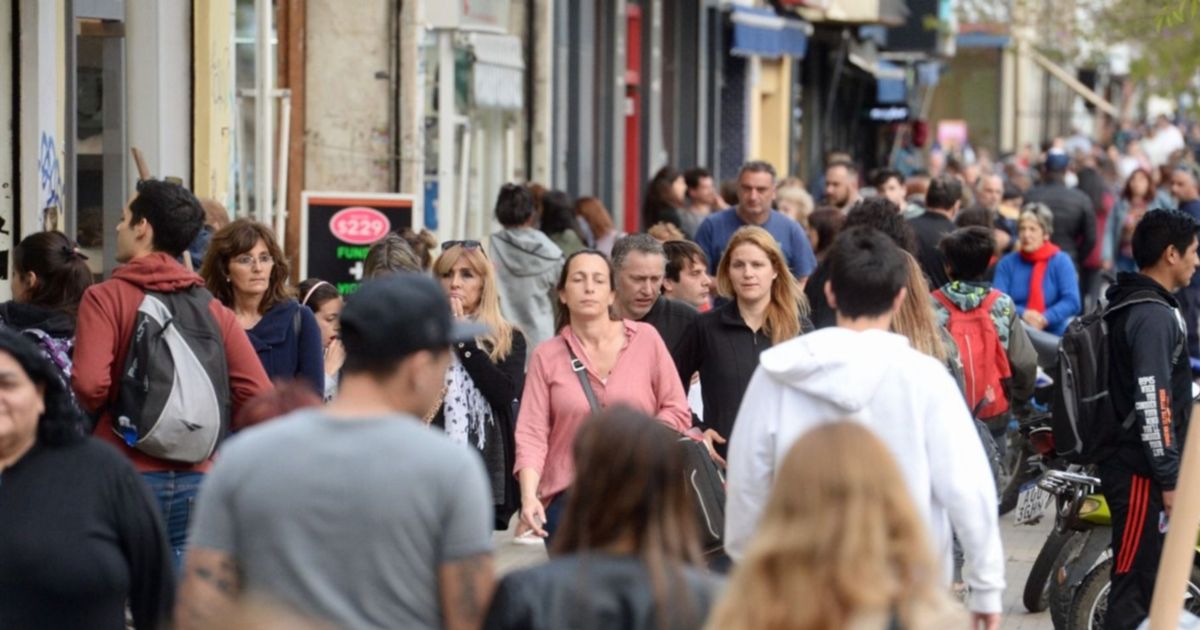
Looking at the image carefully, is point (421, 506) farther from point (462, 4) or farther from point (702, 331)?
point (462, 4)

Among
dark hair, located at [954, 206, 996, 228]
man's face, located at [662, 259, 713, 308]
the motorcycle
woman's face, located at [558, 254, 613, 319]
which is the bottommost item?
the motorcycle

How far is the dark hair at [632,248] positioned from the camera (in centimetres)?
889

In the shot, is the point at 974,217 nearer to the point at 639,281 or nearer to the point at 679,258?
the point at 679,258

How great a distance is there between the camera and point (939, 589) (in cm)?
396

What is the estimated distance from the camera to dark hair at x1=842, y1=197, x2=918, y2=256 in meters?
9.19

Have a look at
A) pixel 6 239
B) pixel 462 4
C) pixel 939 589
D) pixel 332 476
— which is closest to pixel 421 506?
pixel 332 476

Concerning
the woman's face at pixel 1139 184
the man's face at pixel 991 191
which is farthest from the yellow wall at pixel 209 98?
the woman's face at pixel 1139 184

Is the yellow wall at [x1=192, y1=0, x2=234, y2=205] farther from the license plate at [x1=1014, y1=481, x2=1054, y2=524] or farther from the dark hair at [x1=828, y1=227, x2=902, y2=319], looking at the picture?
the dark hair at [x1=828, y1=227, x2=902, y2=319]

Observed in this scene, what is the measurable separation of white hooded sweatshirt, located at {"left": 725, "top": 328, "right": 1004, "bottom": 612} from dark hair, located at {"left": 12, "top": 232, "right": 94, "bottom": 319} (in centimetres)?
313

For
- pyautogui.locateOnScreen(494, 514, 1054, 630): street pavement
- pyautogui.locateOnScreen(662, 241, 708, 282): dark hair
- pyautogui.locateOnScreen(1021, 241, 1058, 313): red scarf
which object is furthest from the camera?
pyautogui.locateOnScreen(1021, 241, 1058, 313): red scarf

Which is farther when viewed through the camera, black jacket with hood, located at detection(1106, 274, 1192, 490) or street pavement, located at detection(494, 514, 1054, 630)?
street pavement, located at detection(494, 514, 1054, 630)

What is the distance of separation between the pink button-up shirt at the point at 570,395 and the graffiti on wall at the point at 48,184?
12.3ft

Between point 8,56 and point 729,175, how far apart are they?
20.1 meters

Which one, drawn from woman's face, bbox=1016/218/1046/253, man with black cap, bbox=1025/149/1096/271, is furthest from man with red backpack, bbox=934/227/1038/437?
man with black cap, bbox=1025/149/1096/271
